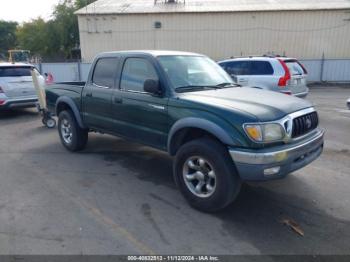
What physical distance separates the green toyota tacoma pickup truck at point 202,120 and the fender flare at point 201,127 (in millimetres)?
11

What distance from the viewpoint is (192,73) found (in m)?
4.62

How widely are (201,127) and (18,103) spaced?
7.76m

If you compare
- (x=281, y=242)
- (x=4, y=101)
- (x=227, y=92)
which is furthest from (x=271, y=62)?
(x=4, y=101)

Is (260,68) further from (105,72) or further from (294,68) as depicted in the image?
(105,72)

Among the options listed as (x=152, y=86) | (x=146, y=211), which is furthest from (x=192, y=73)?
(x=146, y=211)

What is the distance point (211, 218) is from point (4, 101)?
8.05 meters

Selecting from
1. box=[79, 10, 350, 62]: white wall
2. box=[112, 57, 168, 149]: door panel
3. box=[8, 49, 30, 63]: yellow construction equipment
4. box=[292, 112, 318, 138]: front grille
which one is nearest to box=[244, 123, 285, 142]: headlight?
box=[292, 112, 318, 138]: front grille

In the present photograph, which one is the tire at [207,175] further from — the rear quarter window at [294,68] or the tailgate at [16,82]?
the tailgate at [16,82]

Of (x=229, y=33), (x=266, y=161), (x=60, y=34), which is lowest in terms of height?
(x=266, y=161)

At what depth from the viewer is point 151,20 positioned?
21.7 m

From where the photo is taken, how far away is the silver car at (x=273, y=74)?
899 cm

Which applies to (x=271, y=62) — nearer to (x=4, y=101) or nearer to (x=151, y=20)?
(x=4, y=101)

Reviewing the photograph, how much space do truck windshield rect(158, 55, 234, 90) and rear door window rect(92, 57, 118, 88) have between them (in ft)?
3.35

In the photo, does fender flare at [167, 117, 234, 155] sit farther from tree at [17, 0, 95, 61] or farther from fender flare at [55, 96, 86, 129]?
tree at [17, 0, 95, 61]
